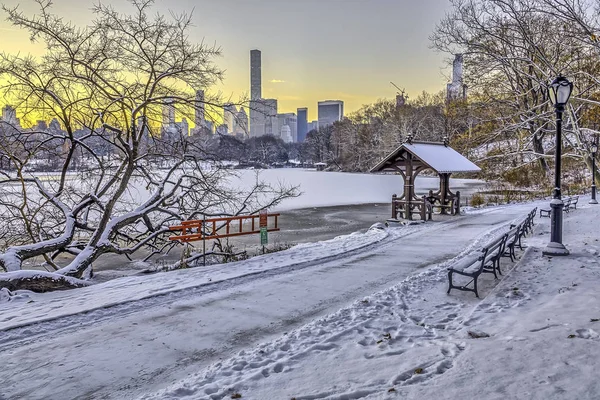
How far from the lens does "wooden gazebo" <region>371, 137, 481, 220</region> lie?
56.8ft

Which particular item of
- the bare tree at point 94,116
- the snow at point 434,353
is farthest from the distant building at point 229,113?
the snow at point 434,353

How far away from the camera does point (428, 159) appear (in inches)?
682

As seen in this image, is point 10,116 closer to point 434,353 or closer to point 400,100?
point 434,353

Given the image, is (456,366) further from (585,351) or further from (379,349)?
(585,351)

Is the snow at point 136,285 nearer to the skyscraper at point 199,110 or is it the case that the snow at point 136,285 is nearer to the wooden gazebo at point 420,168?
the skyscraper at point 199,110

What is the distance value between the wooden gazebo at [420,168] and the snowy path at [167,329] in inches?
333

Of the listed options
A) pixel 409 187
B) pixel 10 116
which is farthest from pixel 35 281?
pixel 409 187

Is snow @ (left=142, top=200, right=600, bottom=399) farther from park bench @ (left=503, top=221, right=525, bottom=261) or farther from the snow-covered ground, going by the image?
park bench @ (left=503, top=221, right=525, bottom=261)

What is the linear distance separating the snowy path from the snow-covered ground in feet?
0.07

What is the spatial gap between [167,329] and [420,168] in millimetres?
14566

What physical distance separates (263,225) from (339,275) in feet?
12.5

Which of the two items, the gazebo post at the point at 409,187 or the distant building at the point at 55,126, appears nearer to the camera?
the distant building at the point at 55,126

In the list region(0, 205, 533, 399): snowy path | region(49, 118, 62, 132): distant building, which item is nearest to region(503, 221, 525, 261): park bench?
region(0, 205, 533, 399): snowy path

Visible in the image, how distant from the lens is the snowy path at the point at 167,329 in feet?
14.1
